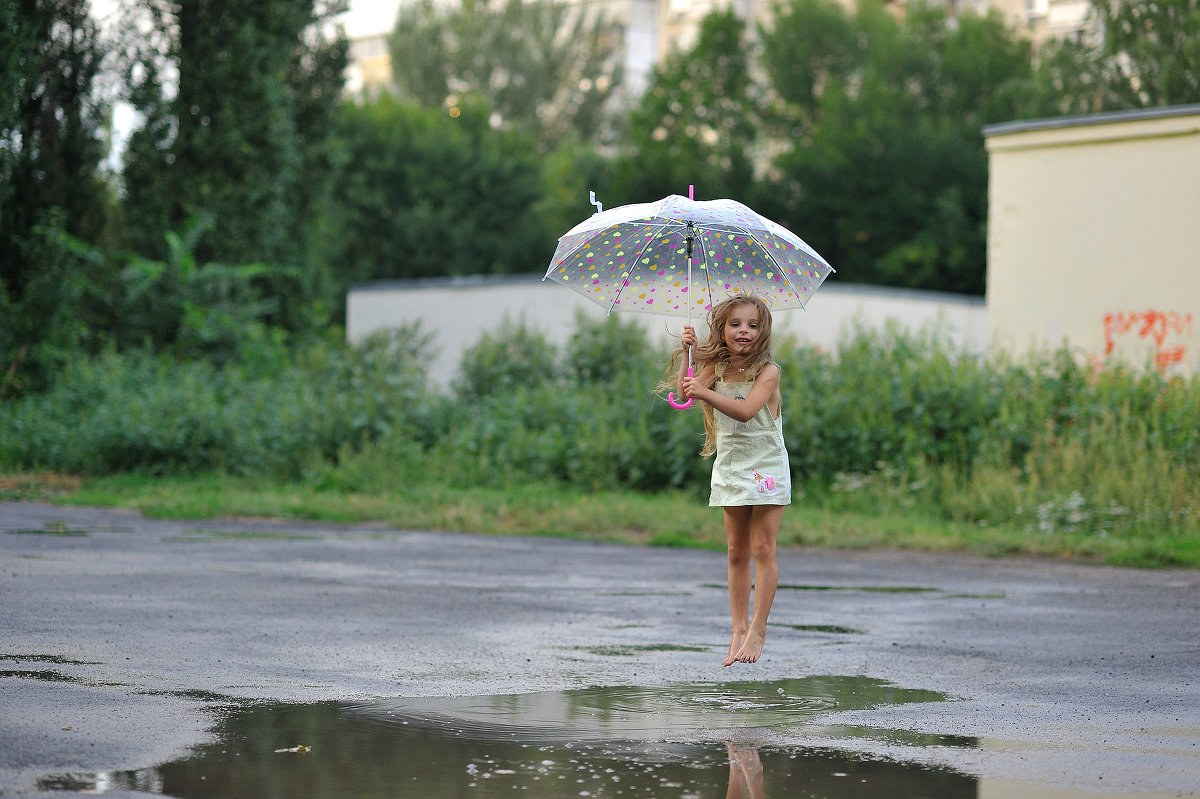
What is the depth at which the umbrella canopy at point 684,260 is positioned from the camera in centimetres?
686

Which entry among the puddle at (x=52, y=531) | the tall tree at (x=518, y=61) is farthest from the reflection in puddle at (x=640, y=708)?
the tall tree at (x=518, y=61)

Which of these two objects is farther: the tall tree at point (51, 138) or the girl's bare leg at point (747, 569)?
the tall tree at point (51, 138)

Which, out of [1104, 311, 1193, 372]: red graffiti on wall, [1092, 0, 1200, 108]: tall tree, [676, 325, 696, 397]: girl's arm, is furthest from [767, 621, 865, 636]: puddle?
[1092, 0, 1200, 108]: tall tree

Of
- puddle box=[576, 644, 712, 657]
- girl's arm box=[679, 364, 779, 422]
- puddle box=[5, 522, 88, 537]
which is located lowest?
puddle box=[5, 522, 88, 537]

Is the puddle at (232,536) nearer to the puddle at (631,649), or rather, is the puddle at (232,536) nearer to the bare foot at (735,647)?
the puddle at (631,649)

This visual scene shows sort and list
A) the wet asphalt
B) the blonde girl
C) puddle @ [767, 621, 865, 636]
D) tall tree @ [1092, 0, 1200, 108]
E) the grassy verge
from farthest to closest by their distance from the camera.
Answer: tall tree @ [1092, 0, 1200, 108]
the grassy verge
puddle @ [767, 621, 865, 636]
the blonde girl
the wet asphalt

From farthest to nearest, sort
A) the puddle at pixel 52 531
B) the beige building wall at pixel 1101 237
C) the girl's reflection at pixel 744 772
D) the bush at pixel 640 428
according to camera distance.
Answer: the beige building wall at pixel 1101 237, the bush at pixel 640 428, the puddle at pixel 52 531, the girl's reflection at pixel 744 772

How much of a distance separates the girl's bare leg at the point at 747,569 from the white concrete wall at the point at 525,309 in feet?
65.6

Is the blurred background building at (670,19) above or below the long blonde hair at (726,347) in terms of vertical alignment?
above

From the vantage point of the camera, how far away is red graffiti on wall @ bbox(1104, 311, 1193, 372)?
1831 centimetres

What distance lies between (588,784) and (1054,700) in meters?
2.58

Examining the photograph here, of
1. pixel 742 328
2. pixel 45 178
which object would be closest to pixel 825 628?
pixel 742 328

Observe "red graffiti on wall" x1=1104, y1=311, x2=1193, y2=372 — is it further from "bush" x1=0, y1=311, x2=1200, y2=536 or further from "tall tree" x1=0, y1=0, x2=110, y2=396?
"tall tree" x1=0, y1=0, x2=110, y2=396

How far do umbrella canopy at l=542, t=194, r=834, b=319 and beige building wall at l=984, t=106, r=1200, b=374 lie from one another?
1195 centimetres
